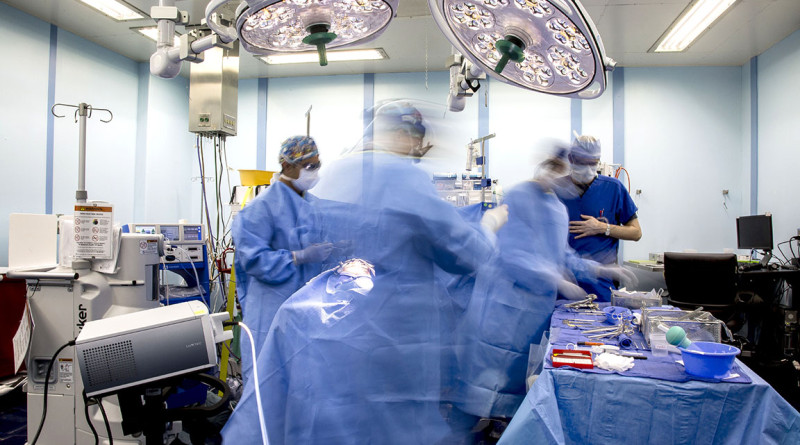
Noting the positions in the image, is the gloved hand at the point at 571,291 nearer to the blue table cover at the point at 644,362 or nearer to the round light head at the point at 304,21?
the blue table cover at the point at 644,362

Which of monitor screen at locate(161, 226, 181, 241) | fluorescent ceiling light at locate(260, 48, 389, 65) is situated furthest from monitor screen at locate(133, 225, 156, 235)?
fluorescent ceiling light at locate(260, 48, 389, 65)

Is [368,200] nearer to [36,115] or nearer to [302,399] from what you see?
[302,399]

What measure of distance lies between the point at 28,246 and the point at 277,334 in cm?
188

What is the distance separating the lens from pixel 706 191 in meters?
5.37

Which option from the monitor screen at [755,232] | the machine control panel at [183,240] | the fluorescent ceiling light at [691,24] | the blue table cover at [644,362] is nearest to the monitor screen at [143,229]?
the machine control panel at [183,240]

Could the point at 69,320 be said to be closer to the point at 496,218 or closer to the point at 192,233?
the point at 192,233

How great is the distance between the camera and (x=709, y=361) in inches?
50.9

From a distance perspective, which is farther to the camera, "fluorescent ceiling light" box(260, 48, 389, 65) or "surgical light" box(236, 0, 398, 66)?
"fluorescent ceiling light" box(260, 48, 389, 65)

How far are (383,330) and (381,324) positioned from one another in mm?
18

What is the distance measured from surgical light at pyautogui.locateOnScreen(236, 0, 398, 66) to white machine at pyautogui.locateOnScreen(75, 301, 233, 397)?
2.16ft

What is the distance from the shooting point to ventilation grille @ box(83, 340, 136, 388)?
3.14 feet

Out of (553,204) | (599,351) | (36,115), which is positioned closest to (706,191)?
(553,204)

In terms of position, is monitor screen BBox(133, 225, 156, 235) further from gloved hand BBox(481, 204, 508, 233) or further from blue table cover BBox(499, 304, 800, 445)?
blue table cover BBox(499, 304, 800, 445)

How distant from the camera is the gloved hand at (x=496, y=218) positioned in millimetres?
1919
